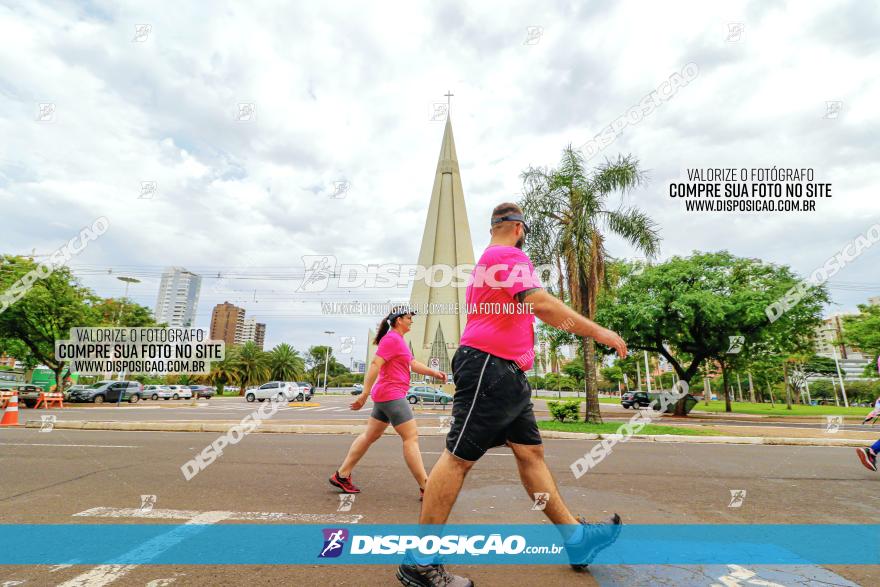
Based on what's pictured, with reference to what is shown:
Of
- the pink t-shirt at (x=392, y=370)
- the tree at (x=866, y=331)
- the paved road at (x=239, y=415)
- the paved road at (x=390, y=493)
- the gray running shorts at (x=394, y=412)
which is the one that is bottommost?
the paved road at (x=239, y=415)

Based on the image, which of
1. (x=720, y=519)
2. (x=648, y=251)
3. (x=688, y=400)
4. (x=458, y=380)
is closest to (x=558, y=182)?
(x=648, y=251)

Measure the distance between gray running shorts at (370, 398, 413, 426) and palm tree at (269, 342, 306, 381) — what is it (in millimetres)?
53713

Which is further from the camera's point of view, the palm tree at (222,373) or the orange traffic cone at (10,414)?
the palm tree at (222,373)

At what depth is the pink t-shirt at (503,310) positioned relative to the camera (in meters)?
2.33

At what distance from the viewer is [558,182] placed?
13.1 meters

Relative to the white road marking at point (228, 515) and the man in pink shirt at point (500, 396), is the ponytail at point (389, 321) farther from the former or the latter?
the man in pink shirt at point (500, 396)

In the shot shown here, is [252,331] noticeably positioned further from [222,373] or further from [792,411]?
[792,411]

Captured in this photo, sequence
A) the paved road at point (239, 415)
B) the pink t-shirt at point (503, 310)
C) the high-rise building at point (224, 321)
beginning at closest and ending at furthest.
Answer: the pink t-shirt at point (503, 310) → the paved road at point (239, 415) → the high-rise building at point (224, 321)

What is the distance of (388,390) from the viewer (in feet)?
13.7

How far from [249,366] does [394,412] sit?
53.1m

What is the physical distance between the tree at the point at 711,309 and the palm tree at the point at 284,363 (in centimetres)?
4406

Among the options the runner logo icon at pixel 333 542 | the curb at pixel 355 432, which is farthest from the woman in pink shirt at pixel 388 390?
the curb at pixel 355 432

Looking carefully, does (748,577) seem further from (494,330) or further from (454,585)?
(494,330)

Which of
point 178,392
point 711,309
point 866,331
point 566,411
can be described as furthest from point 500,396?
point 178,392
